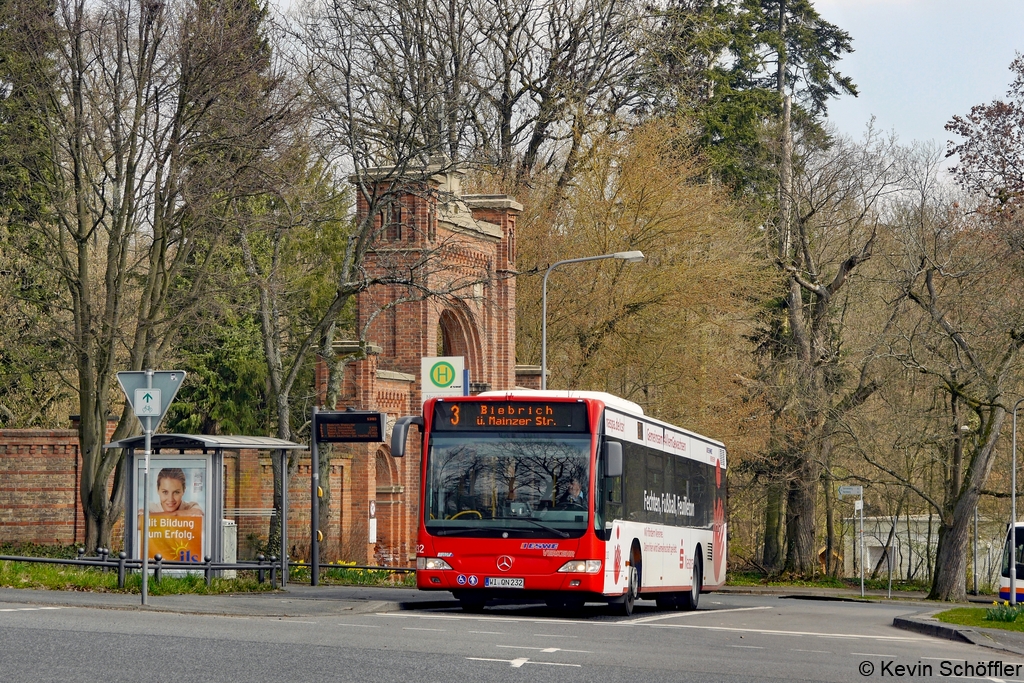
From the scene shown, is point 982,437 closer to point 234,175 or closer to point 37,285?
point 234,175

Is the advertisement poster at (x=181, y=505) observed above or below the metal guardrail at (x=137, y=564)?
above

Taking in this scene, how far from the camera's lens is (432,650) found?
12.9 m

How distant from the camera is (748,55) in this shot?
180 ft

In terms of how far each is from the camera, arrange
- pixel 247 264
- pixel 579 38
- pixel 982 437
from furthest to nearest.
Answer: pixel 579 38 < pixel 982 437 < pixel 247 264

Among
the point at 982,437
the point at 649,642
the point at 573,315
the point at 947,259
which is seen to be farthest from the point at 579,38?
the point at 649,642

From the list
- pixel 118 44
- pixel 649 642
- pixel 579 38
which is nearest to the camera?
pixel 649 642

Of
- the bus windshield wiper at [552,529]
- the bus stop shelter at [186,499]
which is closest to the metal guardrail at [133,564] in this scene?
the bus stop shelter at [186,499]

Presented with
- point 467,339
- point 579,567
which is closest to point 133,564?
point 579,567

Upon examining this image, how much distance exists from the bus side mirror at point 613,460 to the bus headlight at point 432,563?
8.07 ft

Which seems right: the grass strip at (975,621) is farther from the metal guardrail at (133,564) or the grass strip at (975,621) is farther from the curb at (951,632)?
the metal guardrail at (133,564)

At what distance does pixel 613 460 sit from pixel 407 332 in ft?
59.5

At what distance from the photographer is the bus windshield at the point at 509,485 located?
18469mm

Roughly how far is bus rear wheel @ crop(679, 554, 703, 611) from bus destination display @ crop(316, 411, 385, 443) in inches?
240

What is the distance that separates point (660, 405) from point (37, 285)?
62.2 feet
